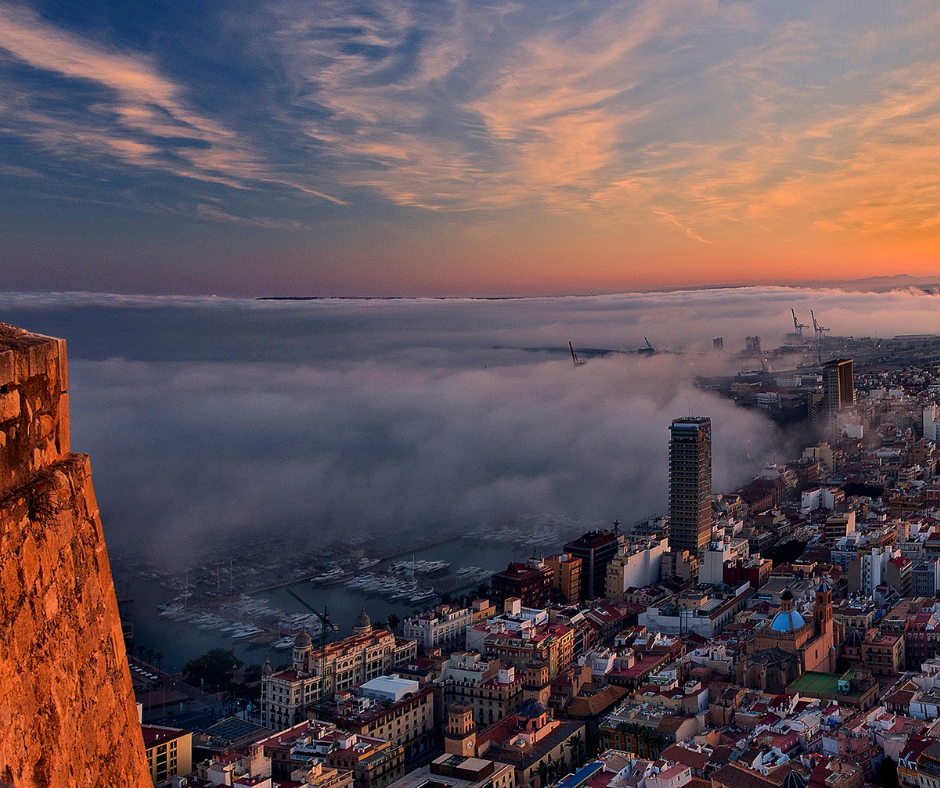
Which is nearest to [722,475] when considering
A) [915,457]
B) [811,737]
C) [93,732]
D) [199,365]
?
[915,457]

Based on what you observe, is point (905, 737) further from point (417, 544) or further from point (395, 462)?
point (395, 462)

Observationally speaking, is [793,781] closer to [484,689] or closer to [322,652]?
[484,689]

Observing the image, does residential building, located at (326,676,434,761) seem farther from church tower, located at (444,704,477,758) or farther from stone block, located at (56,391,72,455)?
stone block, located at (56,391,72,455)

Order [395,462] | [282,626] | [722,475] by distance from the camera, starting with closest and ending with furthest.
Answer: [282,626] → [722,475] → [395,462]

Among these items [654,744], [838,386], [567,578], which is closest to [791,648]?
[654,744]

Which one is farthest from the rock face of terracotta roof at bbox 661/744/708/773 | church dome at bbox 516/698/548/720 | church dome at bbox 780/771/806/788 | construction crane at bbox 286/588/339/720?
construction crane at bbox 286/588/339/720
